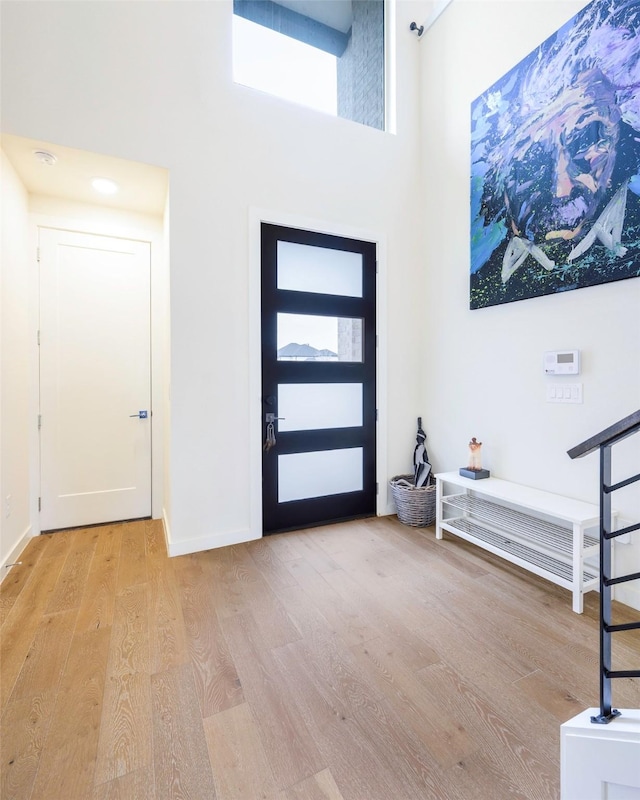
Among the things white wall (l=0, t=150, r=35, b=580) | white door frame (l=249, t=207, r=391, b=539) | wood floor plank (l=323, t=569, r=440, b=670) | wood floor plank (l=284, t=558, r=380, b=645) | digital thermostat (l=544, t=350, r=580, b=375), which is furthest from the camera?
white door frame (l=249, t=207, r=391, b=539)

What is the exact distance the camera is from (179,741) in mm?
1294

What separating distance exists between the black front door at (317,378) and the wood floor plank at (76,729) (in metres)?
1.46

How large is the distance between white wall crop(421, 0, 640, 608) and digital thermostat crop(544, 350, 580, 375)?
5 cm

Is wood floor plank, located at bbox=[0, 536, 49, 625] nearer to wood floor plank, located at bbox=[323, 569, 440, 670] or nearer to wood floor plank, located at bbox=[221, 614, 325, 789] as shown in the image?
wood floor plank, located at bbox=[221, 614, 325, 789]

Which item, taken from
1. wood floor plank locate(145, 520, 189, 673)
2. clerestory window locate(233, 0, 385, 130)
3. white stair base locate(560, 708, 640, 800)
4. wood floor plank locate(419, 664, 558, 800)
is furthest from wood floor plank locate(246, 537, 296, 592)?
clerestory window locate(233, 0, 385, 130)

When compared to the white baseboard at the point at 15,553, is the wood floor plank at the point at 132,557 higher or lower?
lower

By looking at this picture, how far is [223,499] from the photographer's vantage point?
9.26 feet

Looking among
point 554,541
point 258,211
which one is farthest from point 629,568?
point 258,211

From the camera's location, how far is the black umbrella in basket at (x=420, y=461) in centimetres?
332

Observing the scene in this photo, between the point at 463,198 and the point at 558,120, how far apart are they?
0.80m

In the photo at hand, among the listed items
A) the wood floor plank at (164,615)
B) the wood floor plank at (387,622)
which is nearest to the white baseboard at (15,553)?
the wood floor plank at (164,615)

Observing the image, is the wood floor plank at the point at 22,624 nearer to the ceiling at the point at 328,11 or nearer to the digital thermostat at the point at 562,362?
the digital thermostat at the point at 562,362

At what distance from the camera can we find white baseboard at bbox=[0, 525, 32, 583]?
7.78ft

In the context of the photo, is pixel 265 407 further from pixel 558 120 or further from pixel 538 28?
pixel 538 28
